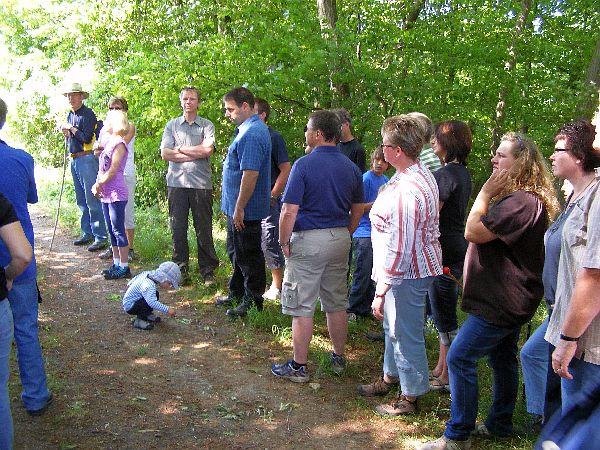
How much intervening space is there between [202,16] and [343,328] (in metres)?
8.05

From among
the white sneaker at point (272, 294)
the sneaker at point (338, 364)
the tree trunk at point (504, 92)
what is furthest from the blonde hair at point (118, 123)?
the tree trunk at point (504, 92)

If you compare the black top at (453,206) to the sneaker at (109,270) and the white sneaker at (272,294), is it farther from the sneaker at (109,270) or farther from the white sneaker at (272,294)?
the sneaker at (109,270)

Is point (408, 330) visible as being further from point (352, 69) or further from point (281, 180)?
point (352, 69)

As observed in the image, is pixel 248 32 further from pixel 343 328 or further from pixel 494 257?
pixel 494 257

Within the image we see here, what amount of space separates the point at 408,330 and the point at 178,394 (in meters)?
1.74

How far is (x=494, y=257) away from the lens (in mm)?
3229

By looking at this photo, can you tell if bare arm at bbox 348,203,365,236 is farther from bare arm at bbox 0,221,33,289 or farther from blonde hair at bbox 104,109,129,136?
blonde hair at bbox 104,109,129,136

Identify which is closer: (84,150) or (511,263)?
(511,263)

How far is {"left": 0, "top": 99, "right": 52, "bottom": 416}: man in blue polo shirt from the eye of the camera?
3.49 metres

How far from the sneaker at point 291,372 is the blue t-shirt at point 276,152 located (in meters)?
2.25

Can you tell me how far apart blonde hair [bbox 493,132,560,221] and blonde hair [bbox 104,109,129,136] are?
4.55 meters

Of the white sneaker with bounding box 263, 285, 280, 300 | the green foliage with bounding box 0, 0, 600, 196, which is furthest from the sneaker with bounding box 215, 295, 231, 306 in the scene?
the green foliage with bounding box 0, 0, 600, 196

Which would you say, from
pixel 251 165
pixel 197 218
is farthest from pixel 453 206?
pixel 197 218

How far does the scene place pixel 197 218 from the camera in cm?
645
